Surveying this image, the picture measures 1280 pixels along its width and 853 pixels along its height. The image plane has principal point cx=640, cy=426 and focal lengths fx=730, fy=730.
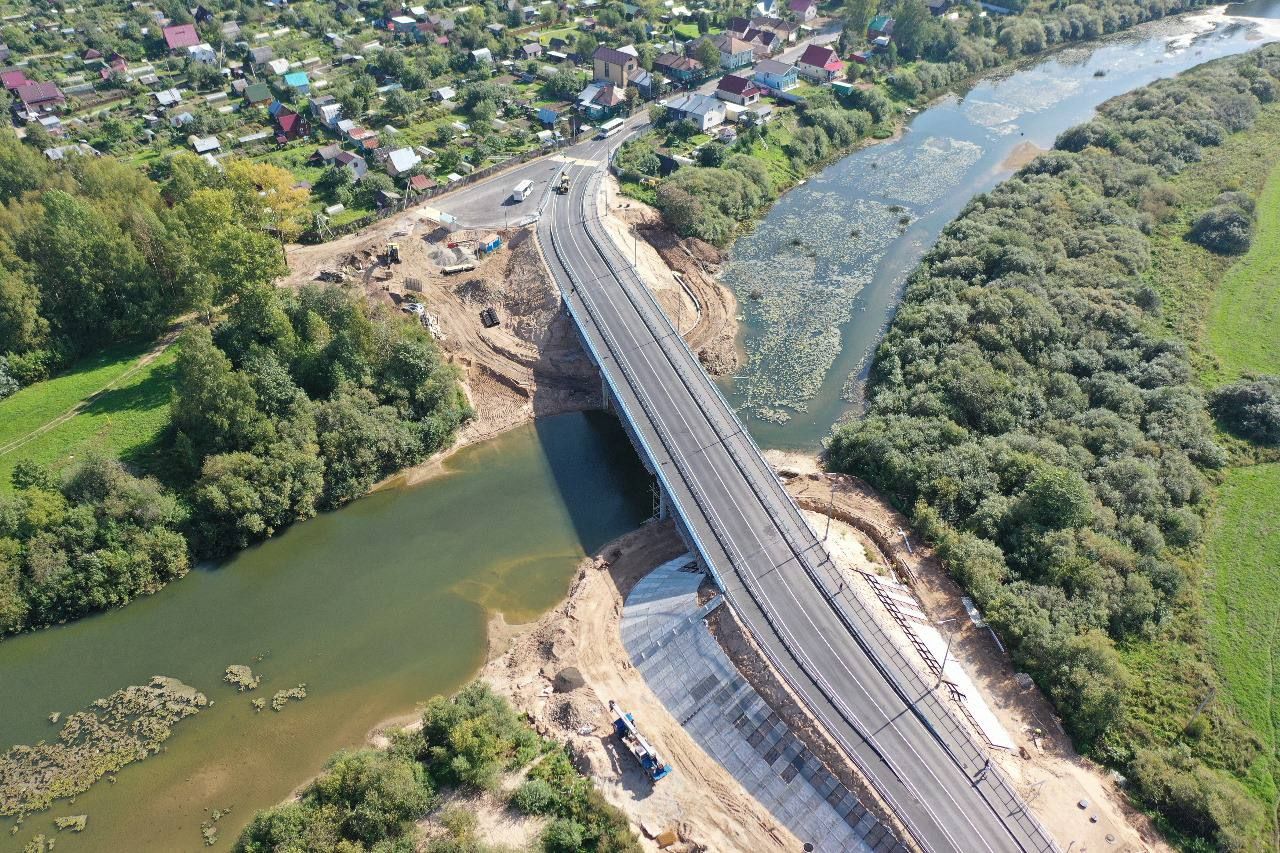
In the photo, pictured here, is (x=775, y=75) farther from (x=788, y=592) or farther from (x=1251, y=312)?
(x=788, y=592)

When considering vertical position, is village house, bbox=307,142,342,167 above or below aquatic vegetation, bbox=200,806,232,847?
above

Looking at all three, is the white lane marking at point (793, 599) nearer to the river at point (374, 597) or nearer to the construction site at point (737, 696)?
the construction site at point (737, 696)

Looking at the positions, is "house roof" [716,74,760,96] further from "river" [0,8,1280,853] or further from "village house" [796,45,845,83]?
"river" [0,8,1280,853]

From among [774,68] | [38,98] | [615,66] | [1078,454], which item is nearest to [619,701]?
[1078,454]

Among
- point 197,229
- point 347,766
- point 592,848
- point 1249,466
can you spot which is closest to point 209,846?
point 347,766

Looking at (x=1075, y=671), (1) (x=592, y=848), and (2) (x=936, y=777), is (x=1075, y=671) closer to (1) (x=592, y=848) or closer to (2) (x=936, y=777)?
(2) (x=936, y=777)

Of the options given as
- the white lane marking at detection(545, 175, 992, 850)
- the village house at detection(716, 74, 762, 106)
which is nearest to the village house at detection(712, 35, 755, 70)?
the village house at detection(716, 74, 762, 106)
